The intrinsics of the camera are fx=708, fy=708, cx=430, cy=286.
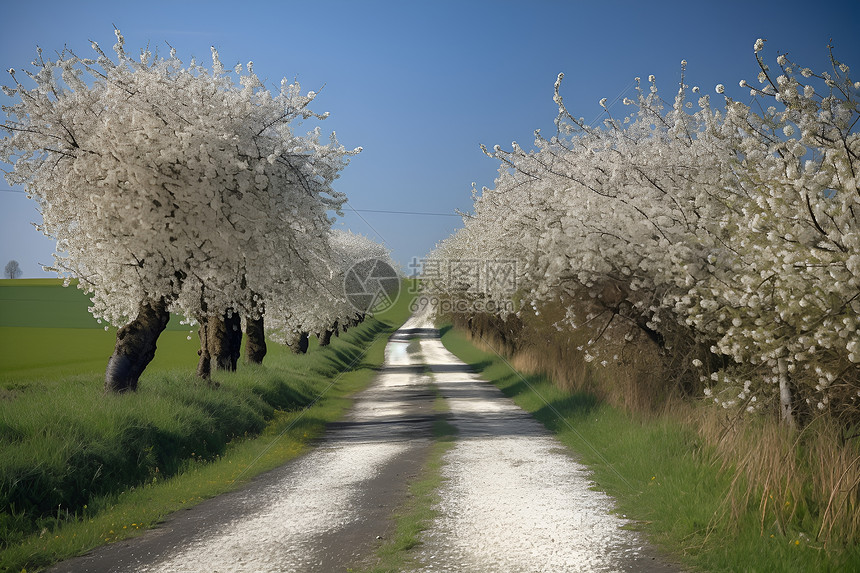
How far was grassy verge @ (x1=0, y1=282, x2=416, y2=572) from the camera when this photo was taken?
944 cm

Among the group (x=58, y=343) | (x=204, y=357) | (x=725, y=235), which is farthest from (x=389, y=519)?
(x=58, y=343)

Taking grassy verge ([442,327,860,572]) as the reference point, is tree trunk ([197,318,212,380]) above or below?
above

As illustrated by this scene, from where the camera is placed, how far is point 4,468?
998 centimetres

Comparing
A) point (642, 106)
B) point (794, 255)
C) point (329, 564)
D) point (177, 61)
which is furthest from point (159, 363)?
point (794, 255)

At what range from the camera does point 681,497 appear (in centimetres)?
951

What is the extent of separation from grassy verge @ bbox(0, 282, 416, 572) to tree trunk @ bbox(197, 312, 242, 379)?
81 centimetres

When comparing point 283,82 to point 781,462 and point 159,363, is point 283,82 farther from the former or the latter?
point 159,363

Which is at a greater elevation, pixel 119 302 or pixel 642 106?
pixel 642 106

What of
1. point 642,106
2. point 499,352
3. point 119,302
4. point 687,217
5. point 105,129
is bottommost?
point 499,352

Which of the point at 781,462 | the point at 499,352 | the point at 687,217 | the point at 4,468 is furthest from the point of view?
the point at 499,352

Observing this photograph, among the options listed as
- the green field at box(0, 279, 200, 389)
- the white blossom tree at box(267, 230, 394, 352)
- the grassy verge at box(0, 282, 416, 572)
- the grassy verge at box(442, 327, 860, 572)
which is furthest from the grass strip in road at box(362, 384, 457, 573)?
the green field at box(0, 279, 200, 389)

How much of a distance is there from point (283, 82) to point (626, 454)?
11.3 m

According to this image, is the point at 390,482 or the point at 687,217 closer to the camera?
the point at 390,482

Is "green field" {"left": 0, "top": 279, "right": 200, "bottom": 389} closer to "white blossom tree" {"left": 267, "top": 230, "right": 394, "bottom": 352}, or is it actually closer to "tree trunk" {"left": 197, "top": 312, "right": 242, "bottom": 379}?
"tree trunk" {"left": 197, "top": 312, "right": 242, "bottom": 379}
